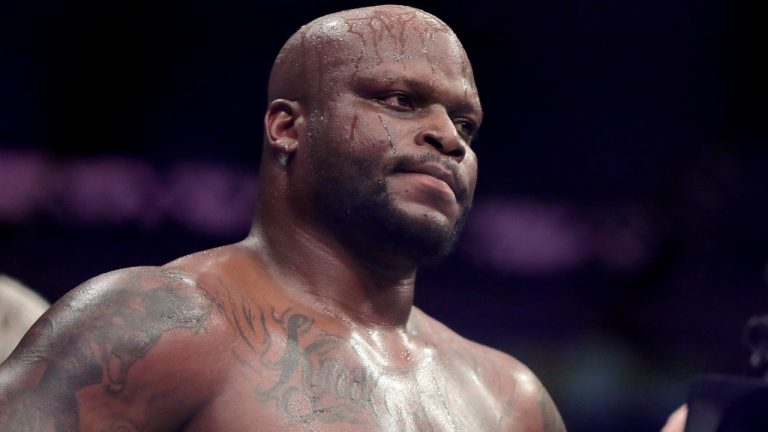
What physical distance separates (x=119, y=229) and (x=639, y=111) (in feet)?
5.57

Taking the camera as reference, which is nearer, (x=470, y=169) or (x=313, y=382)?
(x=313, y=382)

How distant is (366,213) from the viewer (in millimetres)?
2010

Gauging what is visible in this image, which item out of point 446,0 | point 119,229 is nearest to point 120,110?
point 119,229

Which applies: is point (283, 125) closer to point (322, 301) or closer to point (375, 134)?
point (375, 134)

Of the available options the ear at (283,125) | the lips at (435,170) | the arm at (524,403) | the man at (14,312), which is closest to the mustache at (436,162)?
the lips at (435,170)

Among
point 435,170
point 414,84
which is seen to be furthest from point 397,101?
point 435,170

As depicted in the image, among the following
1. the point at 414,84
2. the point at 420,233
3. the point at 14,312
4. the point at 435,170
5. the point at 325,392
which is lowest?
the point at 14,312

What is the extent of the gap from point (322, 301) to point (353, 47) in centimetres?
47

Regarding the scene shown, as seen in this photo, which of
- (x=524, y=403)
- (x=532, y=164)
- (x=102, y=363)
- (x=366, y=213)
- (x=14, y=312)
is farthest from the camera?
(x=532, y=164)

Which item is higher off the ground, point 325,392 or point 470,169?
point 470,169

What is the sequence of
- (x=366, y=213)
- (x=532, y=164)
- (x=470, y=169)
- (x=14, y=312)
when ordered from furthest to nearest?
(x=532, y=164), (x=14, y=312), (x=470, y=169), (x=366, y=213)

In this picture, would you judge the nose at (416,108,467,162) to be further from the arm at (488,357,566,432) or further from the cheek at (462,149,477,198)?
the arm at (488,357,566,432)

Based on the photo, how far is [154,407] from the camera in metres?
1.67

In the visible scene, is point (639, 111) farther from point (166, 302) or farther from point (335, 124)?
point (166, 302)
